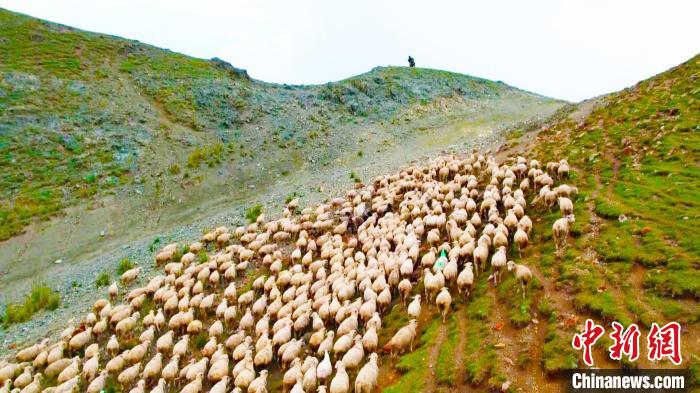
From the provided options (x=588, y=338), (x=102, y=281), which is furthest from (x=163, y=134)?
(x=588, y=338)

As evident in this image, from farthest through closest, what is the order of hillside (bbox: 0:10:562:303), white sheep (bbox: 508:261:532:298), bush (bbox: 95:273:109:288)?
hillside (bbox: 0:10:562:303) < bush (bbox: 95:273:109:288) < white sheep (bbox: 508:261:532:298)

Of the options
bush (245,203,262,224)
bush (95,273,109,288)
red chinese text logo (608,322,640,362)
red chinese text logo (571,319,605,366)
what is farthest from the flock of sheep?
bush (245,203,262,224)

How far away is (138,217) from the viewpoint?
3378cm

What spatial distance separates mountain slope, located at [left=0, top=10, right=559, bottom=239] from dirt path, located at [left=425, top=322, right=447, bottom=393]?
30.5 metres

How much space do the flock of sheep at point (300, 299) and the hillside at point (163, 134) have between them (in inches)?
326

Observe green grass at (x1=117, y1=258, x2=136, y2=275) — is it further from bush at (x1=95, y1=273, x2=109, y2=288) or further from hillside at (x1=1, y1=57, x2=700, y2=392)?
bush at (x1=95, y1=273, x2=109, y2=288)

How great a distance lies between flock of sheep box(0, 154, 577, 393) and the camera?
13375mm

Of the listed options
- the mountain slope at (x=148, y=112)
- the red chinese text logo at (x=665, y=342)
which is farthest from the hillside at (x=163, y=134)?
the red chinese text logo at (x=665, y=342)

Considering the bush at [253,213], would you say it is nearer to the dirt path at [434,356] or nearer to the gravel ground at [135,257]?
the gravel ground at [135,257]

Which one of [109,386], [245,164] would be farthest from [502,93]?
[109,386]

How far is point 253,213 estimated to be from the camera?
29359 mm

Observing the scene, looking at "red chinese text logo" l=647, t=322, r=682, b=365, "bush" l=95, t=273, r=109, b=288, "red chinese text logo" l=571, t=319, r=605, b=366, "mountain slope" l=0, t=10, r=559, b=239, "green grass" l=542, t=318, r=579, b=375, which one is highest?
"mountain slope" l=0, t=10, r=559, b=239

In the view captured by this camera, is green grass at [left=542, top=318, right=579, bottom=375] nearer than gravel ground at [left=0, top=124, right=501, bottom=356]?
Yes

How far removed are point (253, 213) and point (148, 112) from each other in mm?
27735
